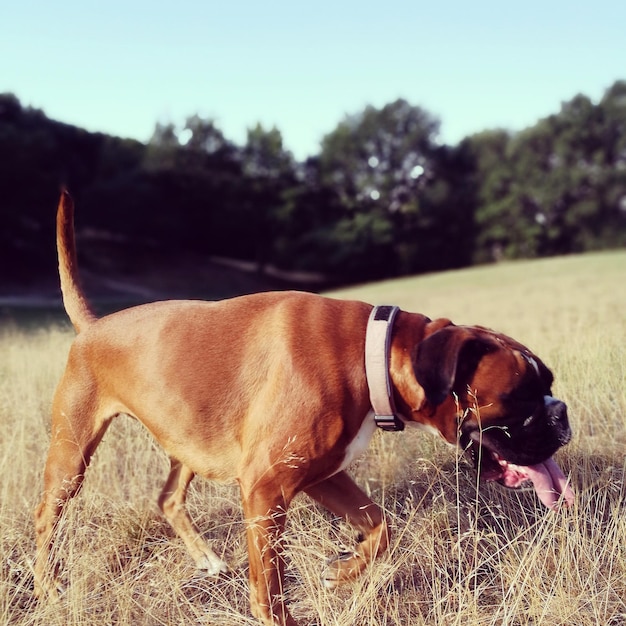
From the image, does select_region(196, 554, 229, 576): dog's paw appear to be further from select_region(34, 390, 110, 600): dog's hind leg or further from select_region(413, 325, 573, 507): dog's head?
select_region(413, 325, 573, 507): dog's head

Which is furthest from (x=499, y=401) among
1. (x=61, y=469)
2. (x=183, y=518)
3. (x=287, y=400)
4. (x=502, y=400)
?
(x=61, y=469)

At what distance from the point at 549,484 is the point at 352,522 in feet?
3.07

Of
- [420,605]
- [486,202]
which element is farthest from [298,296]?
[486,202]

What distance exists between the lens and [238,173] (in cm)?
4009

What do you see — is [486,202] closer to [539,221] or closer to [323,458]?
[539,221]

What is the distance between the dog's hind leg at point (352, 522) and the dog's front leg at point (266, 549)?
1.04 ft

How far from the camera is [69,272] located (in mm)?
3715

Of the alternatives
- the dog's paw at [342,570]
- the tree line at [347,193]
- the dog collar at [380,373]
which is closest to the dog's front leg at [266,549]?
the dog's paw at [342,570]

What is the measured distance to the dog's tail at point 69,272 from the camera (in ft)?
11.9

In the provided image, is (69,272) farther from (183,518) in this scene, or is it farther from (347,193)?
(347,193)

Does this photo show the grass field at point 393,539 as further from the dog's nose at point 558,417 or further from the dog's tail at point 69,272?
the dog's tail at point 69,272

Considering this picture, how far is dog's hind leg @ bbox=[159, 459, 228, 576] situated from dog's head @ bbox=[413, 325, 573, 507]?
56.1 inches

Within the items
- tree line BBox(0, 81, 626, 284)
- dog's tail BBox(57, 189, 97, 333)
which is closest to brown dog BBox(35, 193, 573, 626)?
dog's tail BBox(57, 189, 97, 333)

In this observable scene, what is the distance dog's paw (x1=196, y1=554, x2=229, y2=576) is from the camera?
3449mm
